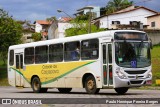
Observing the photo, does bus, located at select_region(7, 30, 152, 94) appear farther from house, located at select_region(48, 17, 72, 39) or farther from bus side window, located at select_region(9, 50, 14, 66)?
house, located at select_region(48, 17, 72, 39)

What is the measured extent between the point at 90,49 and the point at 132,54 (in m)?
2.38

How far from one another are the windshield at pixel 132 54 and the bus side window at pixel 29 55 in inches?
325

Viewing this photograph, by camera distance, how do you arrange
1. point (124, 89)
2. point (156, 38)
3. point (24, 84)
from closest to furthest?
point (124, 89) < point (24, 84) < point (156, 38)

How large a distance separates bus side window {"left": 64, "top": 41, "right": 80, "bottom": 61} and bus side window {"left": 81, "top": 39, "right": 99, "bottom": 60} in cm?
44

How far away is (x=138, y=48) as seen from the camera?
2133 cm

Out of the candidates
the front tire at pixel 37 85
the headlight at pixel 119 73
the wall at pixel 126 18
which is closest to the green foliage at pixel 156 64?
the front tire at pixel 37 85

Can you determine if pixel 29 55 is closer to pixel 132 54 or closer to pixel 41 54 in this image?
pixel 41 54

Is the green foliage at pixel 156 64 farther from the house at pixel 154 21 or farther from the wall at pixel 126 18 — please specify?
the wall at pixel 126 18

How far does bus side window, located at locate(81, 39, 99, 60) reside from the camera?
21766 millimetres

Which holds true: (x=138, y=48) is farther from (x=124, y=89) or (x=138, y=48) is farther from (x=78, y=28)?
(x=78, y=28)

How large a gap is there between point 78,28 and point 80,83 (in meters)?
55.4

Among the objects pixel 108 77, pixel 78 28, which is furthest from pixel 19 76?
pixel 78 28

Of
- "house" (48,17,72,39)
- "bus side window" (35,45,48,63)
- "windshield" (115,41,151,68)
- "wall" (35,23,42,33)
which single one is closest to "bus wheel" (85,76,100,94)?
"windshield" (115,41,151,68)

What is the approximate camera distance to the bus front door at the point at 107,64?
20.9 metres
